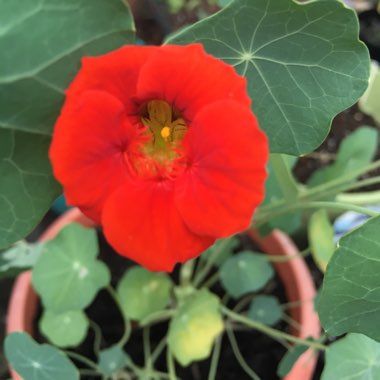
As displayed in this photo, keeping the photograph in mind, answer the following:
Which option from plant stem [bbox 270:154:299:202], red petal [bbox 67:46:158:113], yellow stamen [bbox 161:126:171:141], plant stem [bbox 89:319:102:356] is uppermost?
red petal [bbox 67:46:158:113]

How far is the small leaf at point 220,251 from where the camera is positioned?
0.95 m

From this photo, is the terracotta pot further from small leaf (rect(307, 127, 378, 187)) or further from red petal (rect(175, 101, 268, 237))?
red petal (rect(175, 101, 268, 237))

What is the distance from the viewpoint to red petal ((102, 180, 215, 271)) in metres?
0.53

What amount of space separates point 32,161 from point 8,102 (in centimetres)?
8

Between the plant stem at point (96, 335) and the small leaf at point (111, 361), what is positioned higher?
the small leaf at point (111, 361)

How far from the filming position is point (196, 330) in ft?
2.78

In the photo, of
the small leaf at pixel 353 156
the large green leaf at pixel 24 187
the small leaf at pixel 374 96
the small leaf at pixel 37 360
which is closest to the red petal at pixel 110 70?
the large green leaf at pixel 24 187

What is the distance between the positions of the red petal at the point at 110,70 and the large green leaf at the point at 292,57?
0.08 meters

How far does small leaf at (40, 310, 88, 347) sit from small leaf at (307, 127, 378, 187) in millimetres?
481

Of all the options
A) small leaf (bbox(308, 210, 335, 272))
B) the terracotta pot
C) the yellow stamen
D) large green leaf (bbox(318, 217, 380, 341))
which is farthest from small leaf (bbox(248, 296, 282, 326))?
the yellow stamen

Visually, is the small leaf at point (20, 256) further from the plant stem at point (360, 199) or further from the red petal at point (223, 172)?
the plant stem at point (360, 199)

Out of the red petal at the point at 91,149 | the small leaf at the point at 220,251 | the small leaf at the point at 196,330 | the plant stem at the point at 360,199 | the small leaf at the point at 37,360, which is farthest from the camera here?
the plant stem at the point at 360,199

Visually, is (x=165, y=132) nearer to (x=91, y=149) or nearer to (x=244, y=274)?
(x=91, y=149)

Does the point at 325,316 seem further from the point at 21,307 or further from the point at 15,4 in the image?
the point at 21,307
